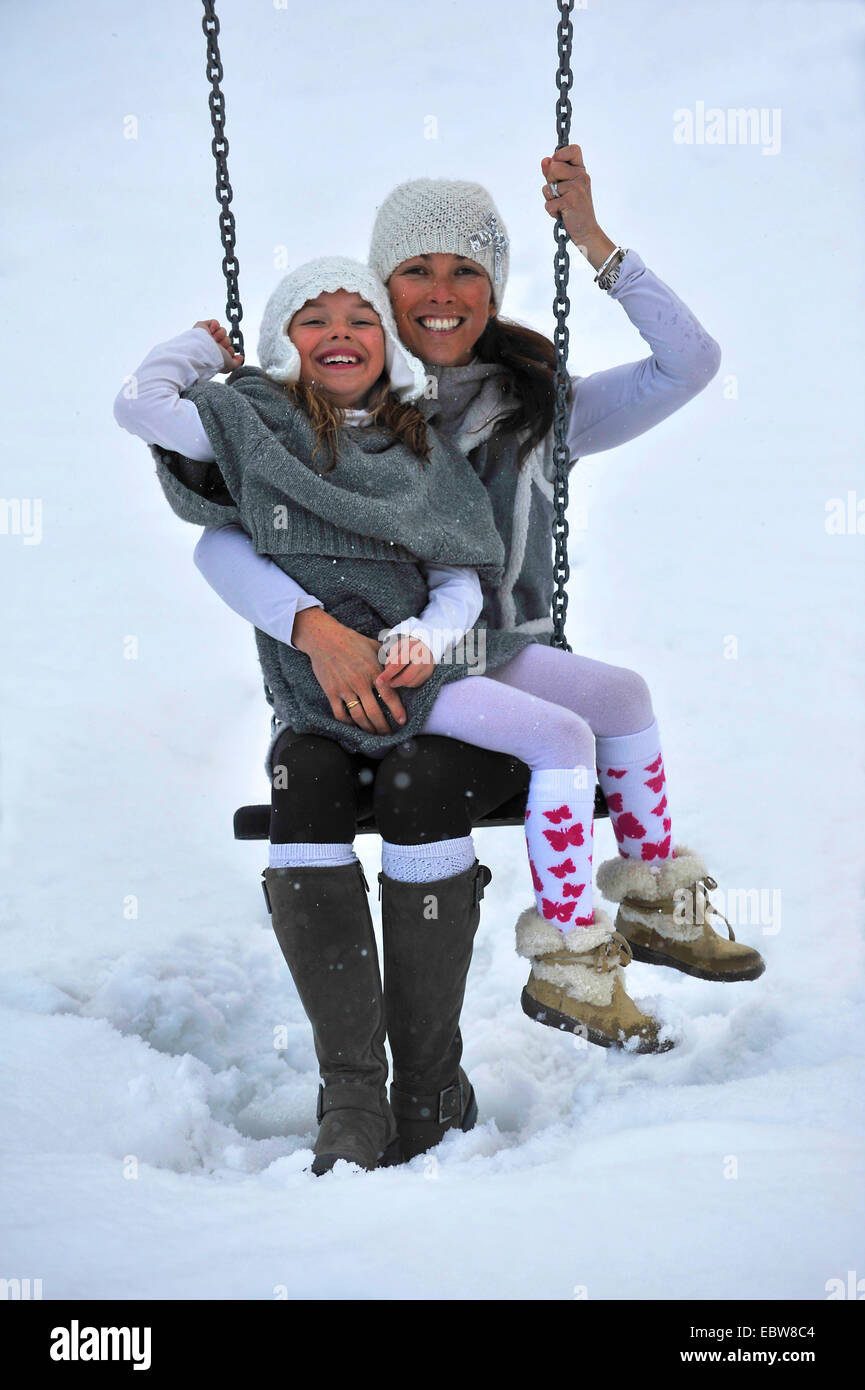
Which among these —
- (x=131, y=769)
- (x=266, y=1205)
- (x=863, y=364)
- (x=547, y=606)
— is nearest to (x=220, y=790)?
(x=131, y=769)

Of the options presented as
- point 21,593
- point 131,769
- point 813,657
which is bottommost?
point 131,769

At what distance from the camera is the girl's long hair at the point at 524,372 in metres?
2.20

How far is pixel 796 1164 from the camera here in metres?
1.56

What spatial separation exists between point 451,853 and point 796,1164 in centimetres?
63

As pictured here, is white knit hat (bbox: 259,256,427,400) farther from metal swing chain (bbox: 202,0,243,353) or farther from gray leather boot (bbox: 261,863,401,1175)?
gray leather boot (bbox: 261,863,401,1175)

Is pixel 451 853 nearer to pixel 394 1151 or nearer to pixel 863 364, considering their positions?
pixel 394 1151

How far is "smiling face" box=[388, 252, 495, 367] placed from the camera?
2.17 meters

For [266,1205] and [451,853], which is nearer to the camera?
[266,1205]

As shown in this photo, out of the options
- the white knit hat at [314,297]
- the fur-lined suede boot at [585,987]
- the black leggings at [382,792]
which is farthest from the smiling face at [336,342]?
the fur-lined suede boot at [585,987]

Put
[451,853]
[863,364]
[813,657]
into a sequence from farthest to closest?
[863,364] → [813,657] → [451,853]

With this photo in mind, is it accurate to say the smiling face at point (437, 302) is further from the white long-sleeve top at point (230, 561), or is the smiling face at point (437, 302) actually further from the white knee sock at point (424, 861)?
the white knee sock at point (424, 861)

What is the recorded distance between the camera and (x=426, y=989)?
1.83 meters

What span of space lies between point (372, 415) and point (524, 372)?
35 cm

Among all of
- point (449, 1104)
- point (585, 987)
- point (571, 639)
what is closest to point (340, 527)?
point (585, 987)
